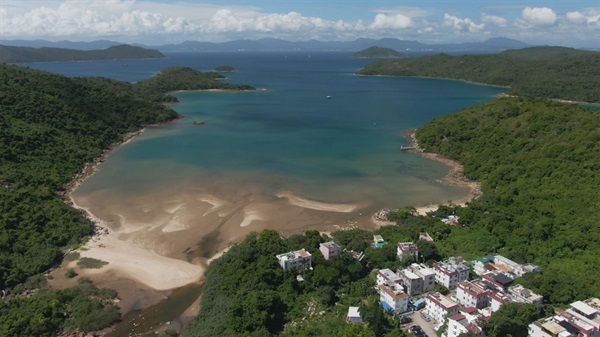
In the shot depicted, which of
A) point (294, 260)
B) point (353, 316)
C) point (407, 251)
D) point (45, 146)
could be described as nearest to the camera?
point (353, 316)

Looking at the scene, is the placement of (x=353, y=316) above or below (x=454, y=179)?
below

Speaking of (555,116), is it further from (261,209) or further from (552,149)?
(261,209)

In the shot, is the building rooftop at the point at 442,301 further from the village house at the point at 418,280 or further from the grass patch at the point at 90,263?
the grass patch at the point at 90,263

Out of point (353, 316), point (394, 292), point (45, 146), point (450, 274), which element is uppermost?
point (45, 146)

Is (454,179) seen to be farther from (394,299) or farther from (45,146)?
(45,146)

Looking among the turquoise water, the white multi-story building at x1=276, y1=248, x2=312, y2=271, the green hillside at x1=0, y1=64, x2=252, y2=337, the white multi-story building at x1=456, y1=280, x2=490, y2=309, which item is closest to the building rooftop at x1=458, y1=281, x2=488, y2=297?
the white multi-story building at x1=456, y1=280, x2=490, y2=309

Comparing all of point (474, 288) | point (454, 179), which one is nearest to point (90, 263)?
point (474, 288)

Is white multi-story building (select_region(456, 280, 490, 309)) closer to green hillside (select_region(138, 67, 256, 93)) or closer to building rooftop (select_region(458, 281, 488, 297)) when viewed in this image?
building rooftop (select_region(458, 281, 488, 297))
